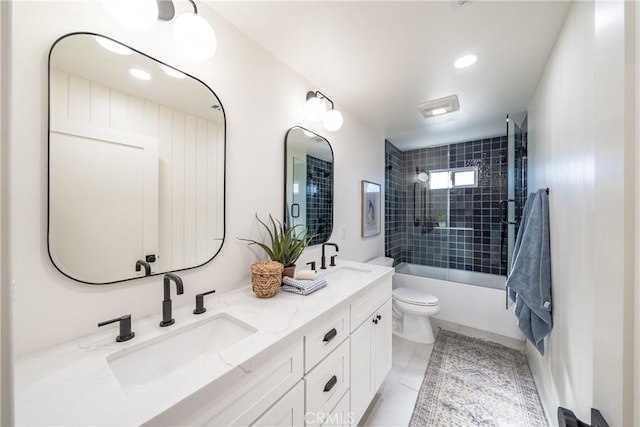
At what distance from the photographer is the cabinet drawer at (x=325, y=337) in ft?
2.87

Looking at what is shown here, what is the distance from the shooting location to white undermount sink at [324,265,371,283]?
1.49m

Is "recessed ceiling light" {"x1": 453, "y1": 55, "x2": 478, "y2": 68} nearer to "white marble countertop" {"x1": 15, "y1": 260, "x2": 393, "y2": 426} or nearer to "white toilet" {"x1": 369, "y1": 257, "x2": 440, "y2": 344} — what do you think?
"white marble countertop" {"x1": 15, "y1": 260, "x2": 393, "y2": 426}

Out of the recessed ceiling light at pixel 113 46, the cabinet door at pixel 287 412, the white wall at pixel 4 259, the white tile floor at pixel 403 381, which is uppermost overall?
the recessed ceiling light at pixel 113 46

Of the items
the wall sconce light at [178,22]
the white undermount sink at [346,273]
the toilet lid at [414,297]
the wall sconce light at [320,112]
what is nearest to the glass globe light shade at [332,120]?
the wall sconce light at [320,112]

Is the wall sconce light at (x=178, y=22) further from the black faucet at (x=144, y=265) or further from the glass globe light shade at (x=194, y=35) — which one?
the black faucet at (x=144, y=265)

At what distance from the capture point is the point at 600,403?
0.41 meters

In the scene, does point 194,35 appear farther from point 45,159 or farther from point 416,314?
point 416,314

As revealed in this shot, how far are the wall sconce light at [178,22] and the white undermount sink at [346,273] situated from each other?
1.35m

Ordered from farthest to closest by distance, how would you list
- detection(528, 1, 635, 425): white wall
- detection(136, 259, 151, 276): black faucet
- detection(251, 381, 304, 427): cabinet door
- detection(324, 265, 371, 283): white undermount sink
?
detection(324, 265, 371, 283): white undermount sink
detection(136, 259, 151, 276): black faucet
detection(251, 381, 304, 427): cabinet door
detection(528, 1, 635, 425): white wall

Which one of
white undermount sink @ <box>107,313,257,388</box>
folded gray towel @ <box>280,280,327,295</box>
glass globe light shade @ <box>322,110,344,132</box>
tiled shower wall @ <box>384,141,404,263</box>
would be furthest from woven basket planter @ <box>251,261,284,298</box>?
tiled shower wall @ <box>384,141,404,263</box>

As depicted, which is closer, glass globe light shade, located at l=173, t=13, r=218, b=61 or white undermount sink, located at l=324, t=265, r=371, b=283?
glass globe light shade, located at l=173, t=13, r=218, b=61

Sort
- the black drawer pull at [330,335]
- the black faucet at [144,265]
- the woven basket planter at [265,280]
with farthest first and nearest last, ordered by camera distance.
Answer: the woven basket planter at [265,280]
the black drawer pull at [330,335]
the black faucet at [144,265]

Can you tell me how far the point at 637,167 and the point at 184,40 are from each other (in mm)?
1323

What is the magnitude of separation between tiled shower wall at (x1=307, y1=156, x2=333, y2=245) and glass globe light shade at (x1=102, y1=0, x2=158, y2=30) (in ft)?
3.43
